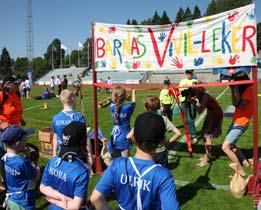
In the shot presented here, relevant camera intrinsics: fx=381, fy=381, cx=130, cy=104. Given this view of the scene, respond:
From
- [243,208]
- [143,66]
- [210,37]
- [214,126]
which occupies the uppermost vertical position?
[210,37]

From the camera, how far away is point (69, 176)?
3.46 m

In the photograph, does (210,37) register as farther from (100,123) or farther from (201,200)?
(100,123)

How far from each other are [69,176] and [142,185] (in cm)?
104

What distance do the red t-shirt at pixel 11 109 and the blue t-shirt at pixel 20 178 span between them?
295cm

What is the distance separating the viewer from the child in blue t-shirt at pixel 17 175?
4.28 meters

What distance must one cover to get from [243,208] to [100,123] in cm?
972

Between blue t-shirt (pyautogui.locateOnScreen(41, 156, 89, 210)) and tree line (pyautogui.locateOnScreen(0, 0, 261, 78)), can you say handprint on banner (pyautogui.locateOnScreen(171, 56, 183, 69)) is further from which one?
tree line (pyautogui.locateOnScreen(0, 0, 261, 78))

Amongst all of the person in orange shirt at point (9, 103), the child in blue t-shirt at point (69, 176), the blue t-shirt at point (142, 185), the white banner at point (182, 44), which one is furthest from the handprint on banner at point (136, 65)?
the blue t-shirt at point (142, 185)

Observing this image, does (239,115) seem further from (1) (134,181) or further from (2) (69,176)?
(1) (134,181)

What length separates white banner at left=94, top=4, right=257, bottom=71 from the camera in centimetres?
645

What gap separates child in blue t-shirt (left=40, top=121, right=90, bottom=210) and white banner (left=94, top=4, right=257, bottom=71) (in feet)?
12.8

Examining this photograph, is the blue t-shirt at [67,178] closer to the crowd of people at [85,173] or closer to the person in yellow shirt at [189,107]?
the crowd of people at [85,173]

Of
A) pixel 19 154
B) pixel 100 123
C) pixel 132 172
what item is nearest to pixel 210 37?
pixel 19 154

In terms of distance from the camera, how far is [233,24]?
21.3 feet
